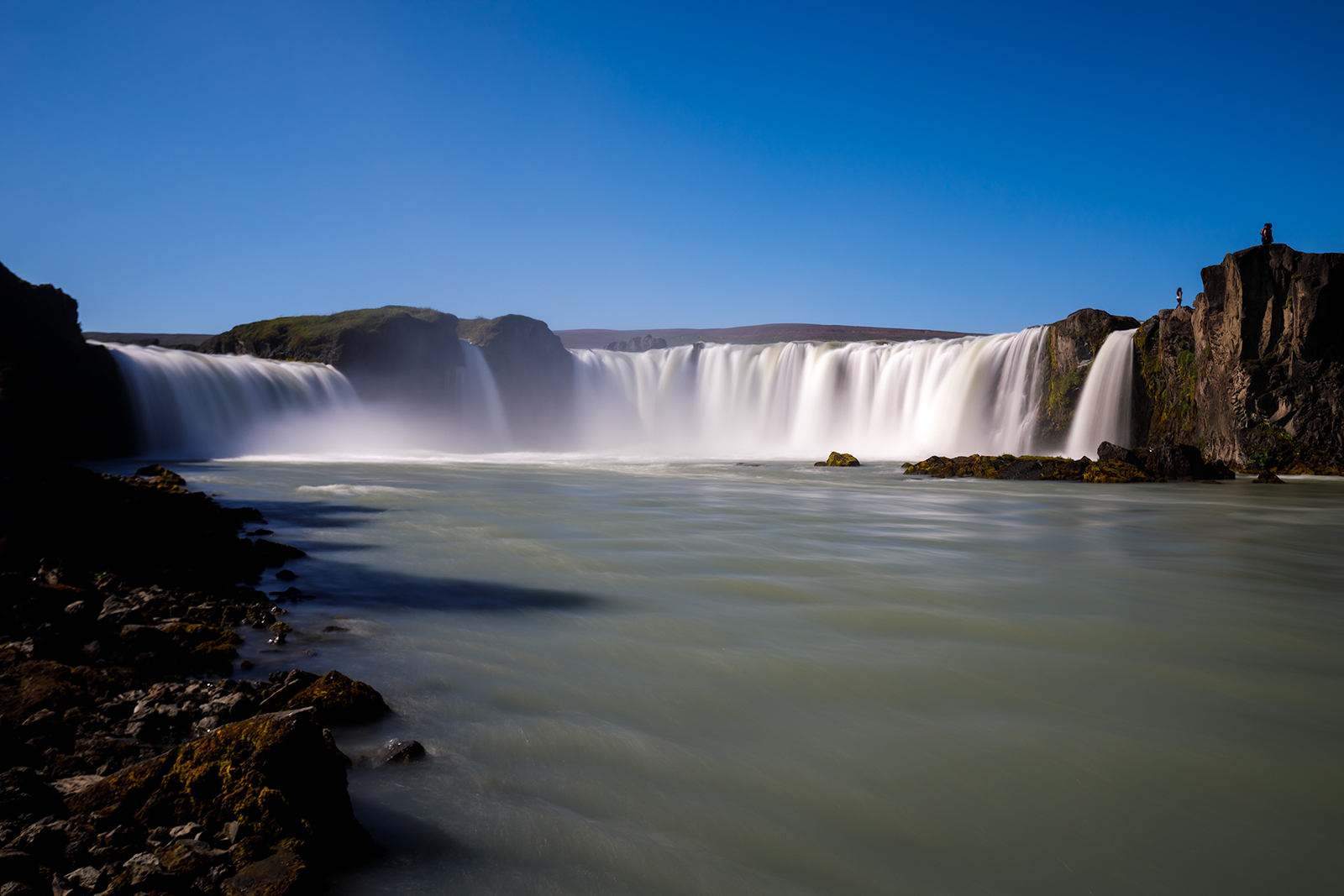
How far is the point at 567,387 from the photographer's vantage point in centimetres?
4725

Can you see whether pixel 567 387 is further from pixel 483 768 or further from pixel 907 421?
pixel 483 768

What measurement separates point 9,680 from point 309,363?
36687 mm

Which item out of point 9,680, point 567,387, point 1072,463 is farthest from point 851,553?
point 567,387

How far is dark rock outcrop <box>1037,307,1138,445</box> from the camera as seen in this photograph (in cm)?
2967

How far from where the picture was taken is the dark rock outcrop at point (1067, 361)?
1168 inches

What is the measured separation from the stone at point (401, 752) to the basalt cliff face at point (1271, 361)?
2816 centimetres

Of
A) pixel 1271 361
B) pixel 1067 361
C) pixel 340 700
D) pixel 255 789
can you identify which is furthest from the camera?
pixel 1067 361

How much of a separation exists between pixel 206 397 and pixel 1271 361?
3765cm

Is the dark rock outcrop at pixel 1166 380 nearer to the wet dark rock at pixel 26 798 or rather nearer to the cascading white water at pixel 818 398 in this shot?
the cascading white water at pixel 818 398

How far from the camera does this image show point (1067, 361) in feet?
99.5

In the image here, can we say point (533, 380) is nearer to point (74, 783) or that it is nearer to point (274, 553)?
point (274, 553)

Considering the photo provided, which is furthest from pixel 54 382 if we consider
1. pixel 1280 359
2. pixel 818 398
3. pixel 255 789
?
pixel 1280 359

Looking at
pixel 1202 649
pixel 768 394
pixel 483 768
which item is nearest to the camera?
pixel 483 768

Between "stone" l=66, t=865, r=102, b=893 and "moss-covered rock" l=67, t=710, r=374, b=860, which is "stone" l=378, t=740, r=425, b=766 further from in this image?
"stone" l=66, t=865, r=102, b=893
